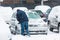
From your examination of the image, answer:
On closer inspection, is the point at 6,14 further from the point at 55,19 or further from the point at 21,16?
the point at 21,16

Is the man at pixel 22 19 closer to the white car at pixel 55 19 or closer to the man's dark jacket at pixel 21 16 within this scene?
the man's dark jacket at pixel 21 16

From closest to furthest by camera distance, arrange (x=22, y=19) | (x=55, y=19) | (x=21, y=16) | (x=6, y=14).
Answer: (x=21, y=16) → (x=22, y=19) → (x=55, y=19) → (x=6, y=14)

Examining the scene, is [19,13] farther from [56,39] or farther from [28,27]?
[56,39]

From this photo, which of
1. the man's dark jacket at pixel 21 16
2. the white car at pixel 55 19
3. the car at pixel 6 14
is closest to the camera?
the man's dark jacket at pixel 21 16

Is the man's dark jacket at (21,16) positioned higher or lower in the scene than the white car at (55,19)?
higher

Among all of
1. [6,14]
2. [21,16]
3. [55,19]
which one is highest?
[21,16]

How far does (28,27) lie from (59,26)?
3.12m

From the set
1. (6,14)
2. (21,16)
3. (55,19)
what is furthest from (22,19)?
(6,14)

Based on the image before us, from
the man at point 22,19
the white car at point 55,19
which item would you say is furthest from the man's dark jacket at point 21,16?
the white car at point 55,19

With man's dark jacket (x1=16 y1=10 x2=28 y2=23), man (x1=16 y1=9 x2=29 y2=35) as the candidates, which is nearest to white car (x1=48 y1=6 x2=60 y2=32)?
man (x1=16 y1=9 x2=29 y2=35)

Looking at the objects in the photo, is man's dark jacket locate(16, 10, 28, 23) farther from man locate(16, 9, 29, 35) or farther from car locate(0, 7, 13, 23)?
car locate(0, 7, 13, 23)

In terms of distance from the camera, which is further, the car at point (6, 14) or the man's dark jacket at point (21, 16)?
the car at point (6, 14)

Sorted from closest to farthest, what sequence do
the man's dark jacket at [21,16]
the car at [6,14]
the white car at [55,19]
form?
the man's dark jacket at [21,16] < the white car at [55,19] < the car at [6,14]

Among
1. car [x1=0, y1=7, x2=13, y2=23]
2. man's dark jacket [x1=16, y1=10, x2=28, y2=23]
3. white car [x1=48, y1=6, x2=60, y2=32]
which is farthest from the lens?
car [x1=0, y1=7, x2=13, y2=23]
